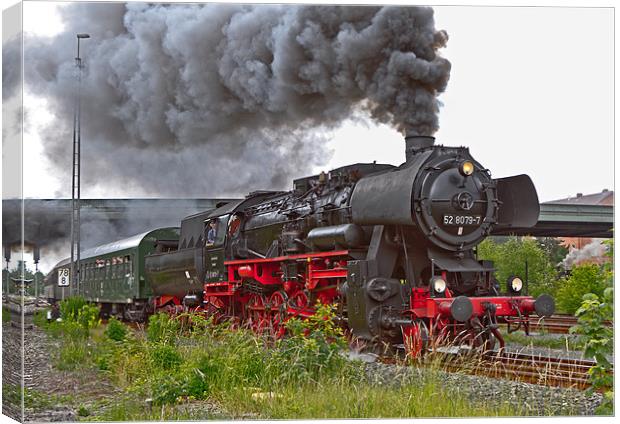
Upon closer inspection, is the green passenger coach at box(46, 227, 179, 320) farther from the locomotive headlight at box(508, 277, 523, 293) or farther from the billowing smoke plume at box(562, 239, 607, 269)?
the locomotive headlight at box(508, 277, 523, 293)

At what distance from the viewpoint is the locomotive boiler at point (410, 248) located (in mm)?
10977

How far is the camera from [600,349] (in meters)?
7.38

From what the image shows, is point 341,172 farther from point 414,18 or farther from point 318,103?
point 414,18

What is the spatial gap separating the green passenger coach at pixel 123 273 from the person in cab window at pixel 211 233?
378 cm

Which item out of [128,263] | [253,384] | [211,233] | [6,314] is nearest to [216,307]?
[211,233]

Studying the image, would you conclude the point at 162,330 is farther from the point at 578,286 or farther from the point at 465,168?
the point at 578,286

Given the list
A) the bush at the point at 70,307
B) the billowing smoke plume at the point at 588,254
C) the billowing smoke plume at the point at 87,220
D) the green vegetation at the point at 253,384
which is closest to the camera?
the green vegetation at the point at 253,384

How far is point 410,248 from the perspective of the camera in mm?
Result: 11578

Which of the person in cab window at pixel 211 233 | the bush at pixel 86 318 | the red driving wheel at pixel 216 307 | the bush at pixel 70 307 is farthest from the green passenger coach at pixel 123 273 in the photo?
the bush at pixel 86 318

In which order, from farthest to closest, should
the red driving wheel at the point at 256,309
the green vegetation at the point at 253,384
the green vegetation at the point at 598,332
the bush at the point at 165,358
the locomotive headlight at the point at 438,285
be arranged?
the red driving wheel at the point at 256,309 < the locomotive headlight at the point at 438,285 < the bush at the point at 165,358 < the green vegetation at the point at 253,384 < the green vegetation at the point at 598,332

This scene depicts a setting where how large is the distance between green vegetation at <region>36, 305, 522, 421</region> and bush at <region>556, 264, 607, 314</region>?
155 inches

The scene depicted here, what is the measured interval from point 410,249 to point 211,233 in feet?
20.6

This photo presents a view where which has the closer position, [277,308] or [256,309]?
[277,308]

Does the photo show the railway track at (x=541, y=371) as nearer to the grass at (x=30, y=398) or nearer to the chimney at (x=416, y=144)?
the chimney at (x=416, y=144)
